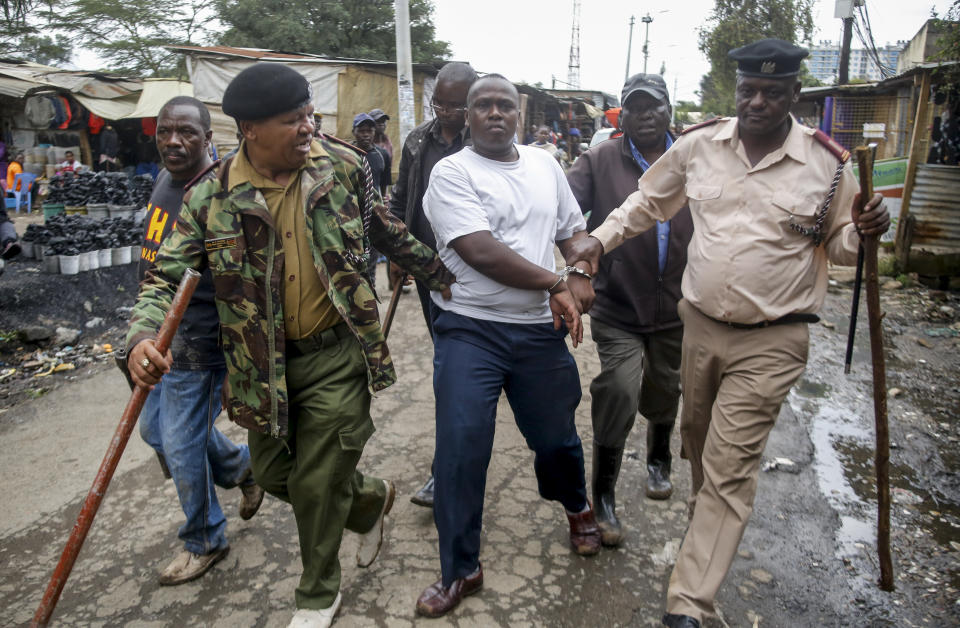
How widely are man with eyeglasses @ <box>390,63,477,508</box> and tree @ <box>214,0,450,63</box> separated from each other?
73.9 ft

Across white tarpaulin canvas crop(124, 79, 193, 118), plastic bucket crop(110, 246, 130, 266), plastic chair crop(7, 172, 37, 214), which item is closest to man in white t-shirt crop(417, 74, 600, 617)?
plastic bucket crop(110, 246, 130, 266)

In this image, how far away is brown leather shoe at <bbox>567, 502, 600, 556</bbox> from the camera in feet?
10.1

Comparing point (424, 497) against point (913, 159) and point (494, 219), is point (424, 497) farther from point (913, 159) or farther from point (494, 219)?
point (913, 159)

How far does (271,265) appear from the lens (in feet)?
7.88

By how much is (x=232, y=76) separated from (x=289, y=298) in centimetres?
1407

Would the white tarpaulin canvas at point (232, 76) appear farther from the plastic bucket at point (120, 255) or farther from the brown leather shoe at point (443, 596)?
the brown leather shoe at point (443, 596)

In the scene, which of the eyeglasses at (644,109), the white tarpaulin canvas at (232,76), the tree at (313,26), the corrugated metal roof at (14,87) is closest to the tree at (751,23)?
the tree at (313,26)

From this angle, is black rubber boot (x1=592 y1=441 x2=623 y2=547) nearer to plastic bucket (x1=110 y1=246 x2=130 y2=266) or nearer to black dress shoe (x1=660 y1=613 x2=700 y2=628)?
black dress shoe (x1=660 y1=613 x2=700 y2=628)

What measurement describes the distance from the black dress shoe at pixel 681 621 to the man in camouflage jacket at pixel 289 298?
119cm

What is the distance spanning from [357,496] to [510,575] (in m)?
0.73

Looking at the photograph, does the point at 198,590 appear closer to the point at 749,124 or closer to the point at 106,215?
the point at 749,124

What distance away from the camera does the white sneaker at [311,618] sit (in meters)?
2.54

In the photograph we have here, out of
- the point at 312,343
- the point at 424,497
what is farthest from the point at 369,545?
the point at 312,343

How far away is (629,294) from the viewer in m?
3.30
